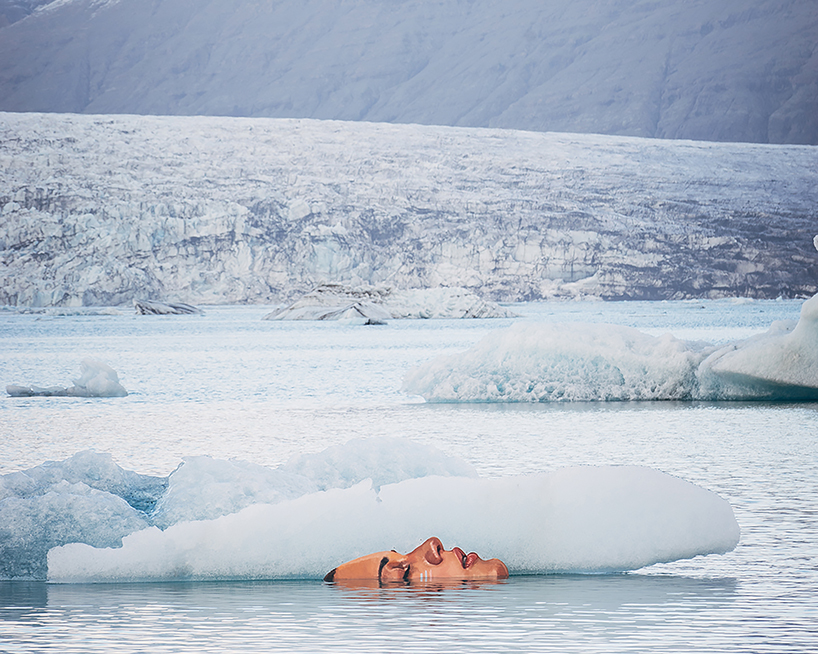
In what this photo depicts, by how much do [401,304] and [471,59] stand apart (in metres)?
79.7

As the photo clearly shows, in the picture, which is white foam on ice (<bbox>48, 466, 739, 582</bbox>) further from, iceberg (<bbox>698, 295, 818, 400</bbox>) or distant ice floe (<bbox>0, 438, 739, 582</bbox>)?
iceberg (<bbox>698, 295, 818, 400</bbox>)

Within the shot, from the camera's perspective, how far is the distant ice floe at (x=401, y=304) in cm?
2434

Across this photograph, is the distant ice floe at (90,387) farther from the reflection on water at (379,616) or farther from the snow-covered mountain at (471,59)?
the snow-covered mountain at (471,59)

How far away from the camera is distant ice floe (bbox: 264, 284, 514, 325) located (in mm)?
24344

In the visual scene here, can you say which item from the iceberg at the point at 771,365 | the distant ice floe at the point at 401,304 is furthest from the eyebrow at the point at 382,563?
the distant ice floe at the point at 401,304

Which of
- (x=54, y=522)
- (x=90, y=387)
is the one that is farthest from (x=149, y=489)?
(x=90, y=387)

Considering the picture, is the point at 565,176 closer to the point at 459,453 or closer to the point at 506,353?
the point at 506,353

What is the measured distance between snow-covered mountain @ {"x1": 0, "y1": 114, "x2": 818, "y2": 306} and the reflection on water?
85.3ft

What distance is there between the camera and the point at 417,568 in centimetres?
299

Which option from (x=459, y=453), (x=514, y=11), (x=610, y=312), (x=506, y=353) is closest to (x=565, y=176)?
(x=610, y=312)

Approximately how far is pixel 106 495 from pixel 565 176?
3657cm

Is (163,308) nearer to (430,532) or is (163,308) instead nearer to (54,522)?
(54,522)

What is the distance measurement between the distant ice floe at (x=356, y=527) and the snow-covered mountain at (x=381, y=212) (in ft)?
84.1

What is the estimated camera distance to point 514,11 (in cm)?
10169
